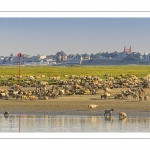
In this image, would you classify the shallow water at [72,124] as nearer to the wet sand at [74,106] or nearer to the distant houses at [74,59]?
the wet sand at [74,106]

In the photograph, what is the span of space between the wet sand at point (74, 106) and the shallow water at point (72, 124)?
1.59 metres

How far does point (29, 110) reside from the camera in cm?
2239

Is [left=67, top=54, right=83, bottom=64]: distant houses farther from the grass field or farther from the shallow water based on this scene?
the shallow water

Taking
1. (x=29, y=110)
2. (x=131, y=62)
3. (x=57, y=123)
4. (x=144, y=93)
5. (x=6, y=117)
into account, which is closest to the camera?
(x=57, y=123)

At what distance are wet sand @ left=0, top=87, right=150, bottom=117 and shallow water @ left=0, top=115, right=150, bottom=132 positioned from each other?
1589mm

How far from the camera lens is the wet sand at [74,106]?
21.6 m

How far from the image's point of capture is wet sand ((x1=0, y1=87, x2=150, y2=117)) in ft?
70.9

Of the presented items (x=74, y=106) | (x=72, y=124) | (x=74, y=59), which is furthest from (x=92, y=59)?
(x=72, y=124)

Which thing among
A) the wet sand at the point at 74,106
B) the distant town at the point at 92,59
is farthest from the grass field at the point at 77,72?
the distant town at the point at 92,59

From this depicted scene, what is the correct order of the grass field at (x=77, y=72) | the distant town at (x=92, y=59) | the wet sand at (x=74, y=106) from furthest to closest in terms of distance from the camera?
the distant town at (x=92, y=59)
the grass field at (x=77, y=72)
the wet sand at (x=74, y=106)

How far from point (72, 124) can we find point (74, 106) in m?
6.30
